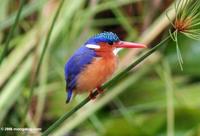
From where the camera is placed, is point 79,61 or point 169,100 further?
point 169,100

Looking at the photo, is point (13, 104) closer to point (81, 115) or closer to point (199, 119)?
point (81, 115)

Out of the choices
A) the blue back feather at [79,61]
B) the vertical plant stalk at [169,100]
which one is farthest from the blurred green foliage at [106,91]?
the blue back feather at [79,61]

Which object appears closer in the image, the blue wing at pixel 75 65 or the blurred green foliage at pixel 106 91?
the blue wing at pixel 75 65

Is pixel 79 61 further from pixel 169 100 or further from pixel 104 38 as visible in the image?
pixel 169 100

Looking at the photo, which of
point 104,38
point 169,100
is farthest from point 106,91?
point 104,38

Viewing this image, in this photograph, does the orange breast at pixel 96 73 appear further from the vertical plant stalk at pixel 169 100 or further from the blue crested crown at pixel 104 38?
the vertical plant stalk at pixel 169 100

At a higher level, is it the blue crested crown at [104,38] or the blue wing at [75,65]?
the blue crested crown at [104,38]

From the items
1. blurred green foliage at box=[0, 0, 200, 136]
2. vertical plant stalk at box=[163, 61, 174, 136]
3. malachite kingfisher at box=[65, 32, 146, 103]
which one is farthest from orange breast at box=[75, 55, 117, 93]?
vertical plant stalk at box=[163, 61, 174, 136]

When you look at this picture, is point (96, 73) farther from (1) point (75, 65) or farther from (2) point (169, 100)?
(2) point (169, 100)

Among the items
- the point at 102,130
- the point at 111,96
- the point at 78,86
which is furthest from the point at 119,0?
the point at 78,86
